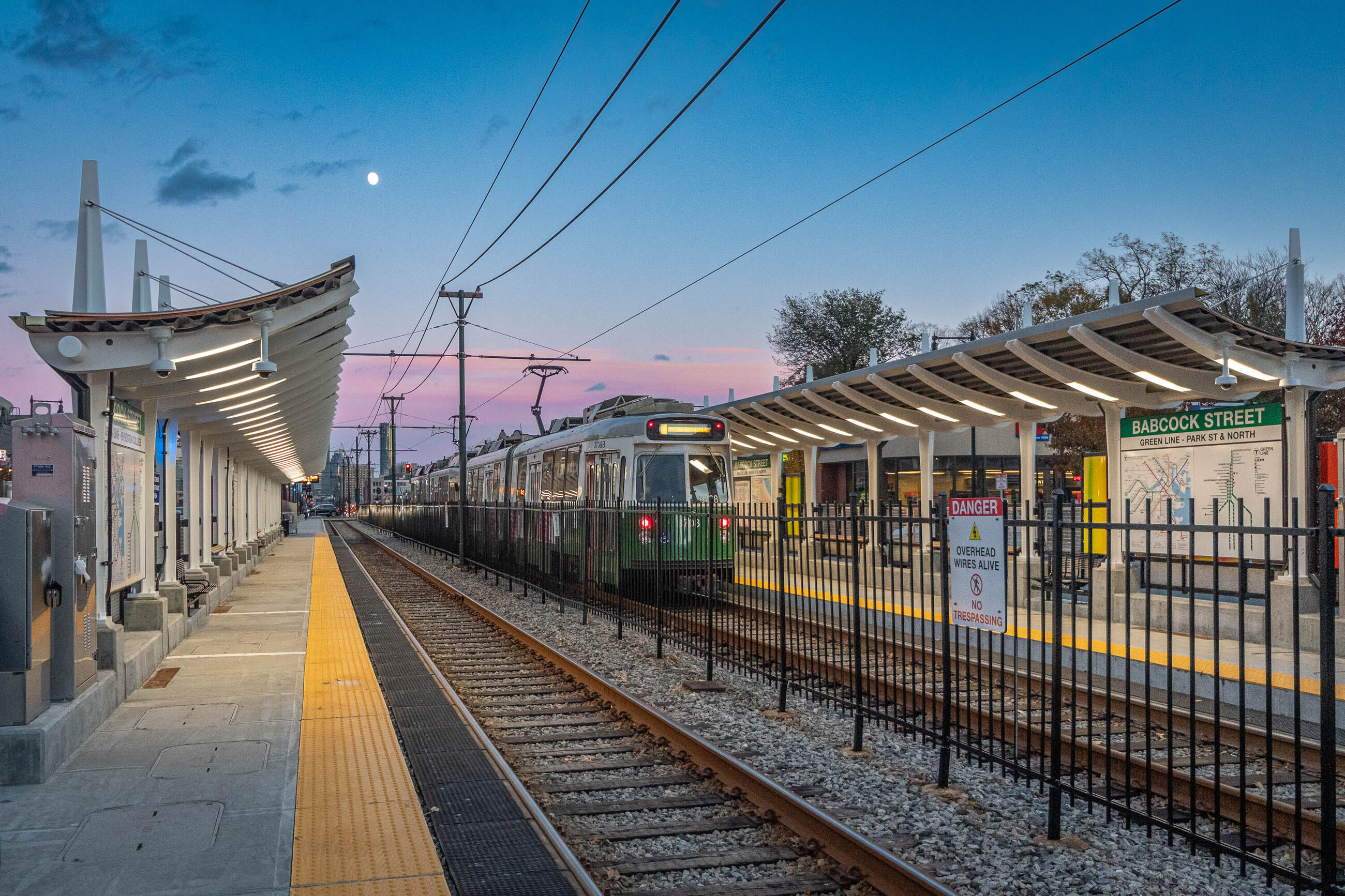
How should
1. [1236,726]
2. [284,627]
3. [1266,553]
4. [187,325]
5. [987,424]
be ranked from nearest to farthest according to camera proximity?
[1266,553]
[1236,726]
[187,325]
[284,627]
[987,424]

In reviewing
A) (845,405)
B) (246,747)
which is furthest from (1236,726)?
(845,405)

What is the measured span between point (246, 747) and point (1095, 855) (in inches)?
223

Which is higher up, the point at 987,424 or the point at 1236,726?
the point at 987,424

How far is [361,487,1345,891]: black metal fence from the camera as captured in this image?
5164 millimetres

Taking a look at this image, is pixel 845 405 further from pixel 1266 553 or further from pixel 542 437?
pixel 1266 553

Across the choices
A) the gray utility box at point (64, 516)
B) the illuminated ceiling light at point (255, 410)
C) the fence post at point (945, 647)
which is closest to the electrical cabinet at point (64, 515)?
the gray utility box at point (64, 516)

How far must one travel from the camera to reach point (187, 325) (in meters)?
9.77

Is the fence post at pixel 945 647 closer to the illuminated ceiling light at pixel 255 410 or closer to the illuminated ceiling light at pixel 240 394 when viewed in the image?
the illuminated ceiling light at pixel 240 394

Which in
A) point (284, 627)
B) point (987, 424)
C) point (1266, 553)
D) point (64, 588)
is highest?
point (987, 424)

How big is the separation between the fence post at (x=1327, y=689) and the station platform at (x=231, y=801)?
3.86 meters

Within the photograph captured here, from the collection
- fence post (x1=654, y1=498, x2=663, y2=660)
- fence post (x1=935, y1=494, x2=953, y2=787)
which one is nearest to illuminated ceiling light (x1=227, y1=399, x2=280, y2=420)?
fence post (x1=654, y1=498, x2=663, y2=660)

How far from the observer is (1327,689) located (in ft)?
14.0

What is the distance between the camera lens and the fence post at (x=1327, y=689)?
4.15 metres

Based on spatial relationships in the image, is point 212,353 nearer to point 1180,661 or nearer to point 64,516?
point 64,516
